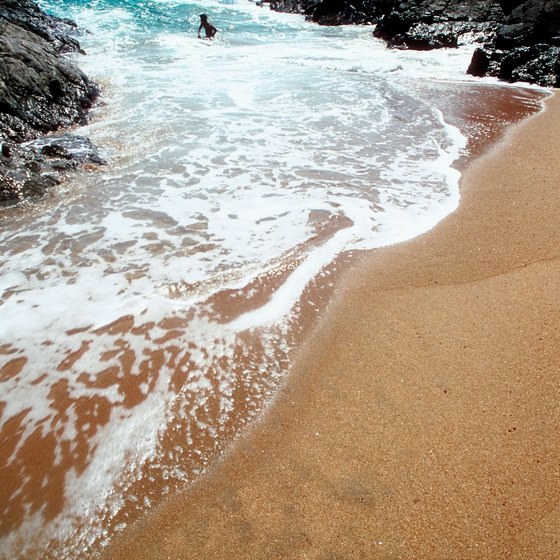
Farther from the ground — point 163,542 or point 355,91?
point 355,91

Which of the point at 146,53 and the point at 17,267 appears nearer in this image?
the point at 17,267

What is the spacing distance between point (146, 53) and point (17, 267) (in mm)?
13586

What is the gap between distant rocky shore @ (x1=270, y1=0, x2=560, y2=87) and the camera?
413 inches

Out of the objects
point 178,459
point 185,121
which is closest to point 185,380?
point 178,459

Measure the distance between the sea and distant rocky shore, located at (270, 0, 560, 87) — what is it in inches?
116

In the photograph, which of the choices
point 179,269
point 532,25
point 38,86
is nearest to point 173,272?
point 179,269

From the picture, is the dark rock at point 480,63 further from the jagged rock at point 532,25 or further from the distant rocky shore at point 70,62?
the jagged rock at point 532,25

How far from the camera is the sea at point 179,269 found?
7.35 feet

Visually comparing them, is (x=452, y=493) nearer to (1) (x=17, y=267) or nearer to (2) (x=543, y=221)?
(2) (x=543, y=221)

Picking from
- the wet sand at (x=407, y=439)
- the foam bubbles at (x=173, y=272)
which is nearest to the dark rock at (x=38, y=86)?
the foam bubbles at (x=173, y=272)

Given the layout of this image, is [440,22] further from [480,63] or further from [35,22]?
[35,22]

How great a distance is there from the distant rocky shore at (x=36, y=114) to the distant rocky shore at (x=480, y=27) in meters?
10.4

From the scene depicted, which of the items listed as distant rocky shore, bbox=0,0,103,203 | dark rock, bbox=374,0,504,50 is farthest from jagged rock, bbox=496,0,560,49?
distant rocky shore, bbox=0,0,103,203

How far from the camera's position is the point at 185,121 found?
25.0 ft
